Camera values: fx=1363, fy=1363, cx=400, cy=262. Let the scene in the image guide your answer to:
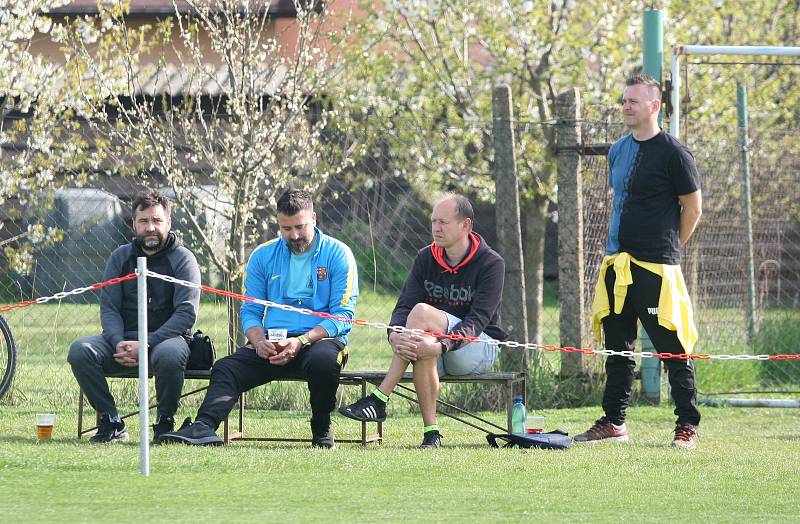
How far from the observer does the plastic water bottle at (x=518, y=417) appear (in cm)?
770

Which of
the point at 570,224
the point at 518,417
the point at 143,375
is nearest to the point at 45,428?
the point at 143,375

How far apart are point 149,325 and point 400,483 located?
2420 millimetres

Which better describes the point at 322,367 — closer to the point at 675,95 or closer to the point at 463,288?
the point at 463,288

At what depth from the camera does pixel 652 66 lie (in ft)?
31.2

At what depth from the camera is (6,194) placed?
1067cm

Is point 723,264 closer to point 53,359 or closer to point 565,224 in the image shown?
point 565,224

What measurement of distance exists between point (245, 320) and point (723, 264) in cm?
455

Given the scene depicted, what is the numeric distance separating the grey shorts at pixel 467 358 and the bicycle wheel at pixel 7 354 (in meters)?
3.08

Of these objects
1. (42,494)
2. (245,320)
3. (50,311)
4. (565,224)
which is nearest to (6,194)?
(50,311)

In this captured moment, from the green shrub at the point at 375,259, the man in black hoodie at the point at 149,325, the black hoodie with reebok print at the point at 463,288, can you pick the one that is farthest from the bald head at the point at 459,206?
the green shrub at the point at 375,259

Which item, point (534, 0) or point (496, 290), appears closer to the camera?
point (496, 290)

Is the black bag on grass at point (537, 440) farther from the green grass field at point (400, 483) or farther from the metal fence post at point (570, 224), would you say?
the metal fence post at point (570, 224)

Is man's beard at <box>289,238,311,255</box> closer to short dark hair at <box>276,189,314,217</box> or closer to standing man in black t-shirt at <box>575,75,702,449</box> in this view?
short dark hair at <box>276,189,314,217</box>

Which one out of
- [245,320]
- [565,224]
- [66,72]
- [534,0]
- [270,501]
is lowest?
[270,501]
